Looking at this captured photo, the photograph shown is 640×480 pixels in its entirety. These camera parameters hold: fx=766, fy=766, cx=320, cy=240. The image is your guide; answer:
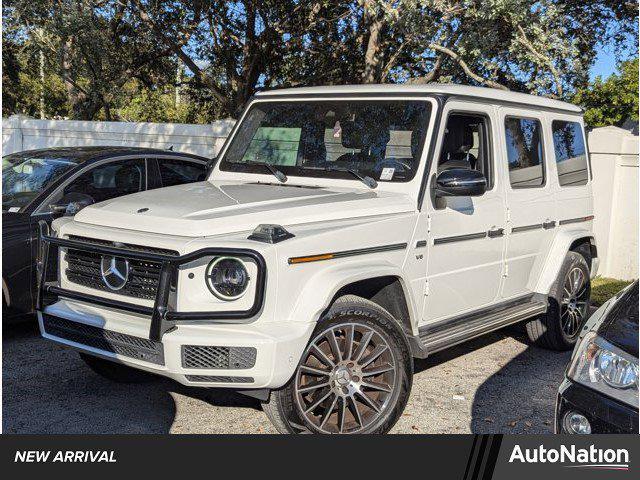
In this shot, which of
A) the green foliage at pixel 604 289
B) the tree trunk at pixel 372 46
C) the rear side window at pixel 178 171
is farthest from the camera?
the tree trunk at pixel 372 46

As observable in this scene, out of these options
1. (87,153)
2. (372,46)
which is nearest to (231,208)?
(87,153)

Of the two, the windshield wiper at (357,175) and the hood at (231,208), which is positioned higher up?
the windshield wiper at (357,175)

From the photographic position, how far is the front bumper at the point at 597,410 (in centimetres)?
302

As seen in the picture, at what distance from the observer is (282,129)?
5566 mm

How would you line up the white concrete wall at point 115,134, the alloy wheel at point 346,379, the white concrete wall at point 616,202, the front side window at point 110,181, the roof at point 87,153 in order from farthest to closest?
1. the white concrete wall at point 115,134
2. the white concrete wall at point 616,202
3. the roof at point 87,153
4. the front side window at point 110,181
5. the alloy wheel at point 346,379

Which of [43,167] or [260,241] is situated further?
[43,167]

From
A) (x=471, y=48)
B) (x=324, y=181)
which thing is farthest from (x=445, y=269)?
(x=471, y=48)

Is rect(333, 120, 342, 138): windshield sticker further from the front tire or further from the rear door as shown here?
the front tire

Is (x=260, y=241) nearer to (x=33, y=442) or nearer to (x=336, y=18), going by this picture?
(x=33, y=442)

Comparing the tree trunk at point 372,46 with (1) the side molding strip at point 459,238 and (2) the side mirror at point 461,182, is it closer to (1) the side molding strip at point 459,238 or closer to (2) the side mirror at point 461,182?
(1) the side molding strip at point 459,238

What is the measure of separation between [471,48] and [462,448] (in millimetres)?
8539

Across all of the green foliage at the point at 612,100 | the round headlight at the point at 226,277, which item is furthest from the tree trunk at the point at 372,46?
the round headlight at the point at 226,277

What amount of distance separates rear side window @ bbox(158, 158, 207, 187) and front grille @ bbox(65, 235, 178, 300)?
2.96m

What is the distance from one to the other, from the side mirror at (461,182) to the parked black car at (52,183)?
2152 mm
